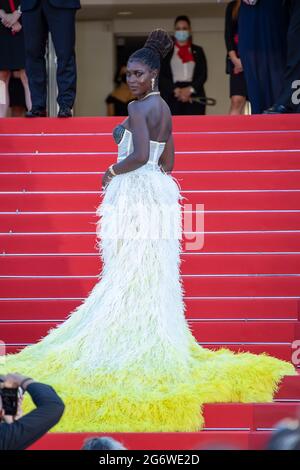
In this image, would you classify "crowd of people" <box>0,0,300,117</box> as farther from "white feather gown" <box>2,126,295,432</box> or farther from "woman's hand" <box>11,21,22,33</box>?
"white feather gown" <box>2,126,295,432</box>

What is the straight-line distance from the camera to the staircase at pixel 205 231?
807 centimetres

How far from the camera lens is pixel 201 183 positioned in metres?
9.52

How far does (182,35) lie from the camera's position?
1285 cm

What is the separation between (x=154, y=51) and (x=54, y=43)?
11.3ft

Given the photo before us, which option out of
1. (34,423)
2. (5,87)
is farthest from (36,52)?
(34,423)

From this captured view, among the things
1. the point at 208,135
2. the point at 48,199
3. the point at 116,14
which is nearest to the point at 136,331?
the point at 48,199

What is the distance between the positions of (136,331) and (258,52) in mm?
4658

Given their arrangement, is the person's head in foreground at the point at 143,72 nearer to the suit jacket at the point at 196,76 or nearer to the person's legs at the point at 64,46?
the person's legs at the point at 64,46

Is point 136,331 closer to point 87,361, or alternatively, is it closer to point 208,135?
point 87,361

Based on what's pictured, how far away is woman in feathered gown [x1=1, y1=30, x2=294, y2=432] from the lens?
21.5 feet

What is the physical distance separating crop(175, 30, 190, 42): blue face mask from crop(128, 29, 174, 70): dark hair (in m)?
5.72

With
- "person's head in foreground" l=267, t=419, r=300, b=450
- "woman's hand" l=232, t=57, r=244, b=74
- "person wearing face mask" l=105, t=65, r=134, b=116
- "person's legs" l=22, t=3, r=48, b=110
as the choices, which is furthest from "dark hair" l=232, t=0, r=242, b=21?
"person's head in foreground" l=267, t=419, r=300, b=450

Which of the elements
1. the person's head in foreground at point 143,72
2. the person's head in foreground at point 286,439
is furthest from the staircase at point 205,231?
the person's head in foreground at point 286,439

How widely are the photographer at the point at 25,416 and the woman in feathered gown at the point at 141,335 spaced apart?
1.84 m
